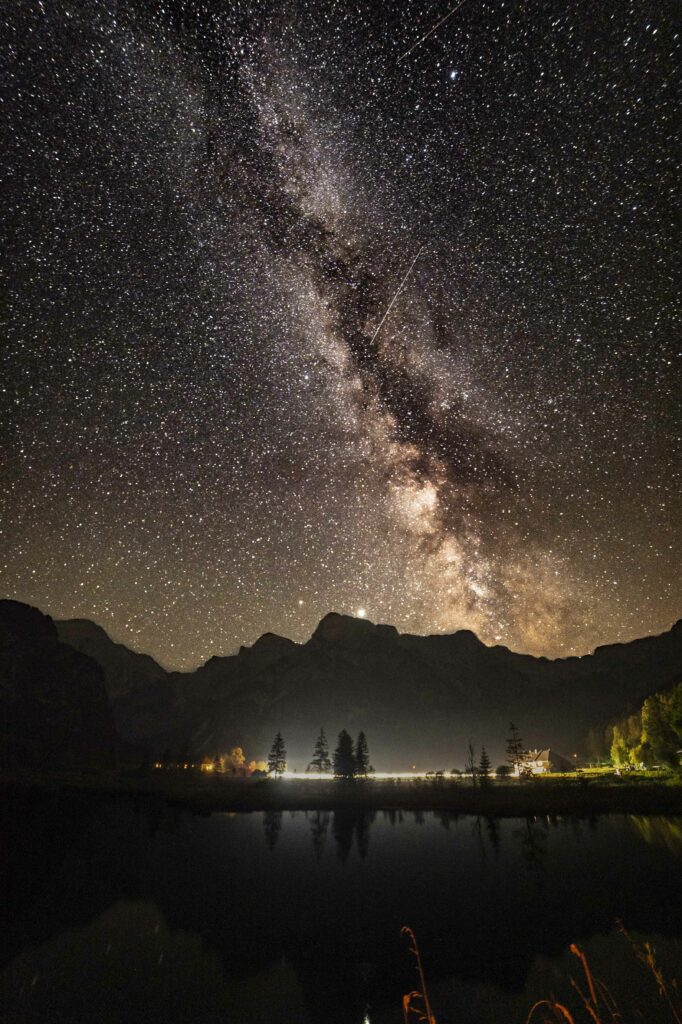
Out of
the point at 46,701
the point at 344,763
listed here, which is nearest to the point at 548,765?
the point at 344,763

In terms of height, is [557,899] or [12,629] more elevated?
[12,629]

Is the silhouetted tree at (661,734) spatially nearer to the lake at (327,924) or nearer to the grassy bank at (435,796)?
the grassy bank at (435,796)

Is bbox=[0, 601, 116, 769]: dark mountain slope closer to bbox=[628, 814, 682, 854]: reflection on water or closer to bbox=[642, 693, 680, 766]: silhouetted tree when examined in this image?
bbox=[628, 814, 682, 854]: reflection on water

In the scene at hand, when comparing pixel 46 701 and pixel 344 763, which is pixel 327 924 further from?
pixel 46 701

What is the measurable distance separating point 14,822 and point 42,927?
36570 mm

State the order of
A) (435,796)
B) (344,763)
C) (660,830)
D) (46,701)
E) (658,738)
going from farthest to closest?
(46,701)
(344,763)
(658,738)
(435,796)
(660,830)

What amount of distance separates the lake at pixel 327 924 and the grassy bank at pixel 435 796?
10.9 metres

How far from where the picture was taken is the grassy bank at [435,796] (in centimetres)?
4588

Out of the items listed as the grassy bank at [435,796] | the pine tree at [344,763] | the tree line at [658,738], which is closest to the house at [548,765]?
the tree line at [658,738]

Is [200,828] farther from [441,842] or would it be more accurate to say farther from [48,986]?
[48,986]

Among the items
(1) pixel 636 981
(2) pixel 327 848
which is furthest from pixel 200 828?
(1) pixel 636 981

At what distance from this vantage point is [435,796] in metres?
56.4

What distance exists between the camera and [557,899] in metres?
21.3

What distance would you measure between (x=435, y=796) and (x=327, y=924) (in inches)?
1665
